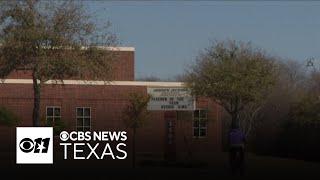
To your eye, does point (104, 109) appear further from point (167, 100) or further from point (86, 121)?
point (167, 100)

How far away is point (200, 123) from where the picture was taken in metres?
51.8

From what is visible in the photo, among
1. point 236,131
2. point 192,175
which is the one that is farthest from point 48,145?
point 236,131

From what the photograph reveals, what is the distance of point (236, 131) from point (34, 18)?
28.1 feet

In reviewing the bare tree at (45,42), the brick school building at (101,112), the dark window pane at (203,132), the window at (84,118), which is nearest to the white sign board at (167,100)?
the bare tree at (45,42)

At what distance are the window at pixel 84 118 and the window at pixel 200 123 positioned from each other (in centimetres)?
739

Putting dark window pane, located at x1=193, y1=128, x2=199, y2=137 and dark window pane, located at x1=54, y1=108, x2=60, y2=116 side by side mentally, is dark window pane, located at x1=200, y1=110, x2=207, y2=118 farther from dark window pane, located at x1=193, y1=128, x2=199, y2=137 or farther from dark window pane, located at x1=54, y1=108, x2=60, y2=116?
dark window pane, located at x1=54, y1=108, x2=60, y2=116

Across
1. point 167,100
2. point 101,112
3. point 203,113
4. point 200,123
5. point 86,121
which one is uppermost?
point 167,100

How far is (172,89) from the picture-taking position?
29.6 metres

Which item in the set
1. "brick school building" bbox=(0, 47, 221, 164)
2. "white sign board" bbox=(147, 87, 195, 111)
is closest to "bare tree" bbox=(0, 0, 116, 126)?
"white sign board" bbox=(147, 87, 195, 111)

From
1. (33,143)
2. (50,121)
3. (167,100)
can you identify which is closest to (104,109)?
(50,121)

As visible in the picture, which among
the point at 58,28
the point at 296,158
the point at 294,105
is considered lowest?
the point at 296,158

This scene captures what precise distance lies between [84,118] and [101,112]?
4.02 ft

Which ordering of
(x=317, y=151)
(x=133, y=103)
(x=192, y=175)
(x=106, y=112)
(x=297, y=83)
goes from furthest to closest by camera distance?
1. (x=297, y=83)
2. (x=106, y=112)
3. (x=133, y=103)
4. (x=317, y=151)
5. (x=192, y=175)

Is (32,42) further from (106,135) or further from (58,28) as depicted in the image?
(106,135)
